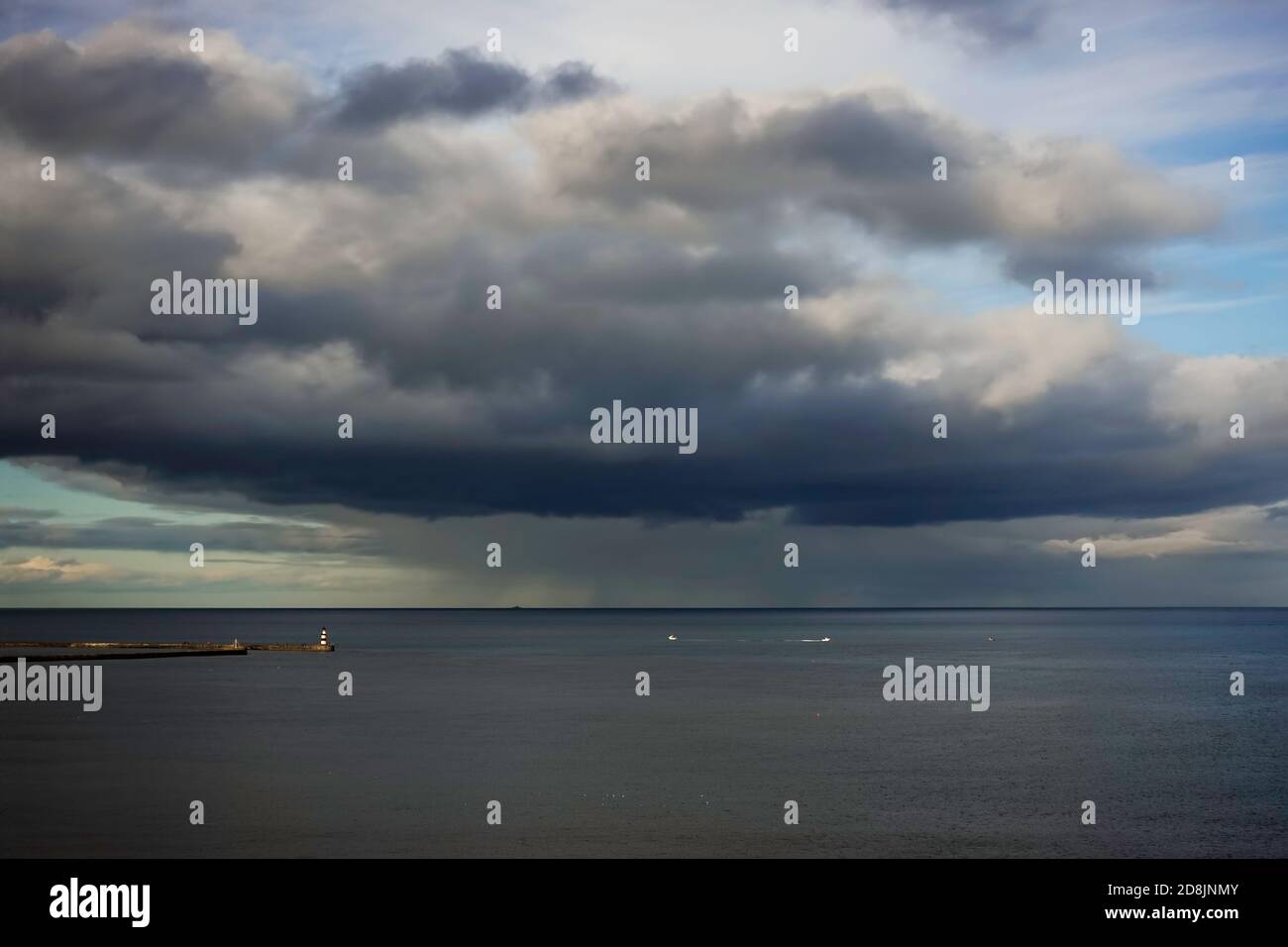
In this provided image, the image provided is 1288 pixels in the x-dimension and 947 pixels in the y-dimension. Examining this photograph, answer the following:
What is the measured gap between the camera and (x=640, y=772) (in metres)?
70.1

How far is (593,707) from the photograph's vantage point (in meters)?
109

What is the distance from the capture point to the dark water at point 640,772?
52531 millimetres

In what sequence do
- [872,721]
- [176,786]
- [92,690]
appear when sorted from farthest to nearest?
[92,690], [872,721], [176,786]

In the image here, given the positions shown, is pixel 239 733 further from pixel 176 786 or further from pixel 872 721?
pixel 872 721

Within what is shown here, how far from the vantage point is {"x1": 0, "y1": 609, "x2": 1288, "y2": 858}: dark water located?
172ft

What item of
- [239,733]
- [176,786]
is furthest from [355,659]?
[176,786]

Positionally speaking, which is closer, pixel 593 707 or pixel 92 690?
pixel 593 707
